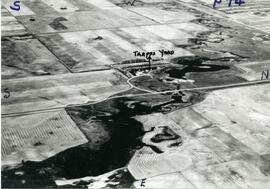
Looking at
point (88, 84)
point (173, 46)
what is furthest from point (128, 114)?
point (173, 46)

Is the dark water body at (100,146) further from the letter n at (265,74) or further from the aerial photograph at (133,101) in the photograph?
the letter n at (265,74)

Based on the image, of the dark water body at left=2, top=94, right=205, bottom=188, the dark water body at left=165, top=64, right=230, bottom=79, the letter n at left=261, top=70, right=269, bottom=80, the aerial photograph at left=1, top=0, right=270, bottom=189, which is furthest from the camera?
the letter n at left=261, top=70, right=269, bottom=80

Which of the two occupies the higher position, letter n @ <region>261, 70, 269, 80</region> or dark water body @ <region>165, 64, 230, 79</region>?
letter n @ <region>261, 70, 269, 80</region>

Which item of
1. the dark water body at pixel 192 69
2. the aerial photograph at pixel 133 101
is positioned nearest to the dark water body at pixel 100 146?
the aerial photograph at pixel 133 101

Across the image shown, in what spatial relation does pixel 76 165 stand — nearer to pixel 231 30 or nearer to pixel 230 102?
Result: pixel 230 102

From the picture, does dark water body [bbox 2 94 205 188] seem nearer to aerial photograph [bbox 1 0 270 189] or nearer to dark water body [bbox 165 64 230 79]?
aerial photograph [bbox 1 0 270 189]

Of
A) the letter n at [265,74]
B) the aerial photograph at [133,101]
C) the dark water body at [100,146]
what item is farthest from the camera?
the letter n at [265,74]

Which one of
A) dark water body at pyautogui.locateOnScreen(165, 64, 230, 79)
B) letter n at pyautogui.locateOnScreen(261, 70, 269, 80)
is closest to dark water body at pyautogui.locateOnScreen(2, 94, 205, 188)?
dark water body at pyautogui.locateOnScreen(165, 64, 230, 79)

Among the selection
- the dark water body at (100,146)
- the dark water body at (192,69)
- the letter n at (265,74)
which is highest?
the letter n at (265,74)
